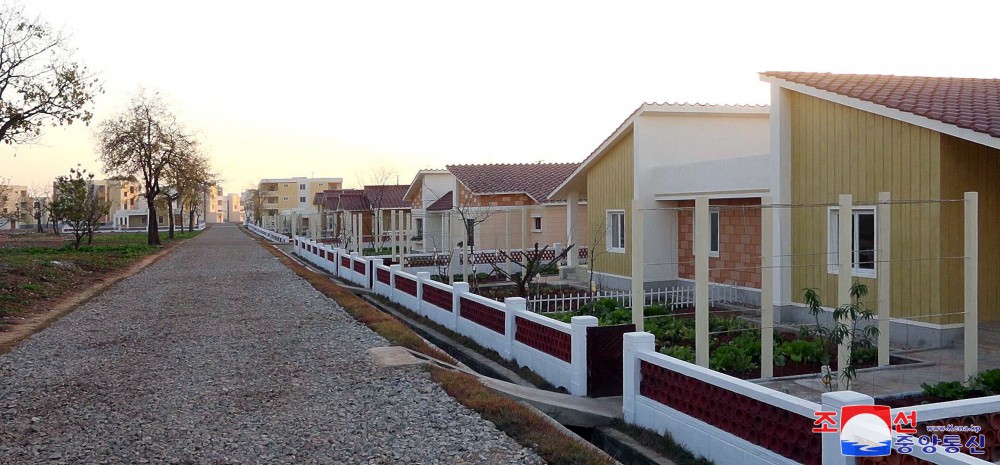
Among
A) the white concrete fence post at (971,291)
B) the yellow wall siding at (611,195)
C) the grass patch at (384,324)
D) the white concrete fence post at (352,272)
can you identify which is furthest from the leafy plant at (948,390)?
the white concrete fence post at (352,272)

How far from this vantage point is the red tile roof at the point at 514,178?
1161 inches

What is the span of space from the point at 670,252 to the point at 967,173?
7853 mm

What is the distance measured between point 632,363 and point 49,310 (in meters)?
14.4

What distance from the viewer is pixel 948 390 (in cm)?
748

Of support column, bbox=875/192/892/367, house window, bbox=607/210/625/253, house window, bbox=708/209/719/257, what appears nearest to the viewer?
support column, bbox=875/192/892/367

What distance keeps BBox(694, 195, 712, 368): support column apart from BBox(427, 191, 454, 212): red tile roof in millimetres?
27544

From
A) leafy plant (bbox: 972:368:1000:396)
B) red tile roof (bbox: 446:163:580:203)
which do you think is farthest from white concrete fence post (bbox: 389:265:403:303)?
leafy plant (bbox: 972:368:1000:396)

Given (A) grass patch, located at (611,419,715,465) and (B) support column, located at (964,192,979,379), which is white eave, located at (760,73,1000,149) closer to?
(B) support column, located at (964,192,979,379)

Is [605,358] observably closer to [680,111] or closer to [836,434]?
[836,434]

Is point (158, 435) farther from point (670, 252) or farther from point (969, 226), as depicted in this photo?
point (670, 252)

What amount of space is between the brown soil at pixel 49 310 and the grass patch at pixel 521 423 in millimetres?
7180

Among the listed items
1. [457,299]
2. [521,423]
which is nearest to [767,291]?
[521,423]

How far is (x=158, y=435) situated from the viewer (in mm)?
7000

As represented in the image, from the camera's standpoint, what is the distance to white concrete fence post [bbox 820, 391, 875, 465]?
4.88 m
